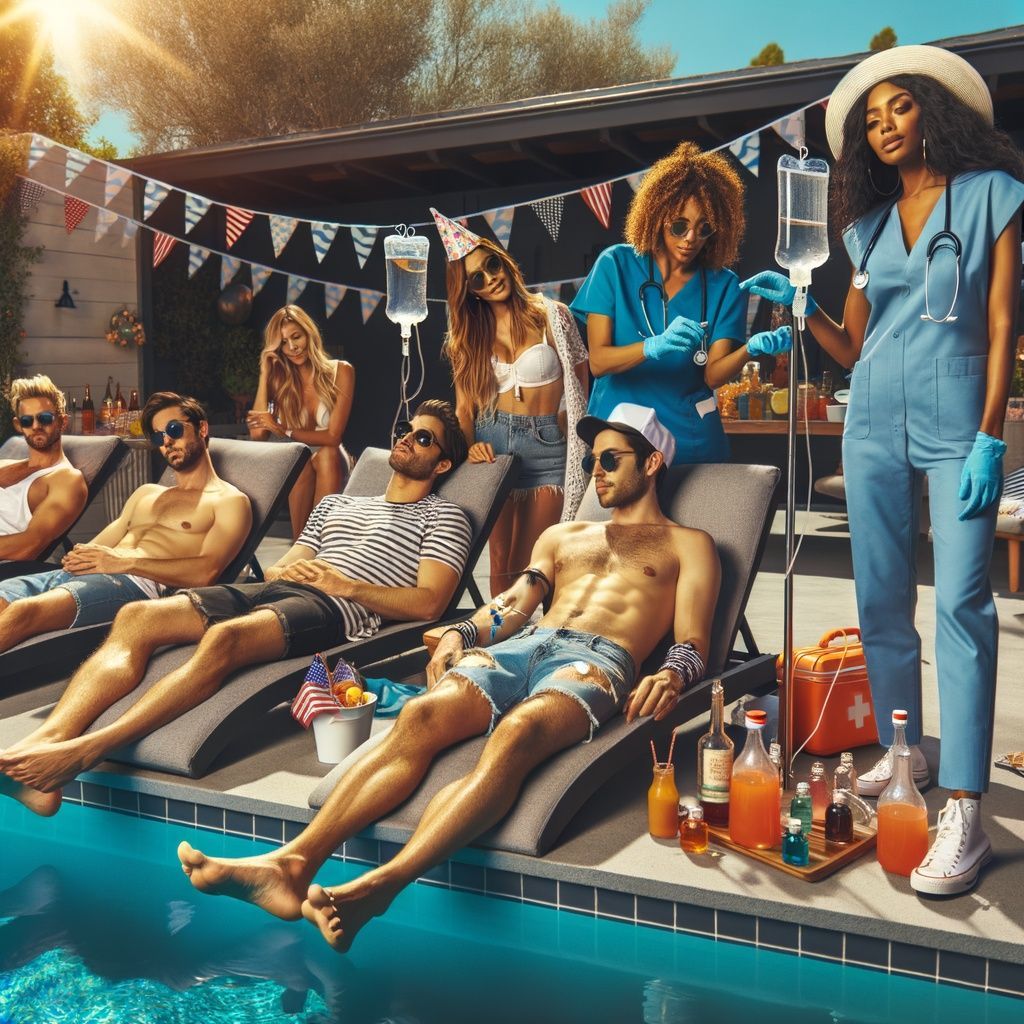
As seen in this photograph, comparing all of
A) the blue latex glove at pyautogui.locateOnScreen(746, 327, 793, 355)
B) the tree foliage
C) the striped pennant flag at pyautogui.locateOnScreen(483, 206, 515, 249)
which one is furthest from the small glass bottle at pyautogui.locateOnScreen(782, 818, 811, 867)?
the tree foliage

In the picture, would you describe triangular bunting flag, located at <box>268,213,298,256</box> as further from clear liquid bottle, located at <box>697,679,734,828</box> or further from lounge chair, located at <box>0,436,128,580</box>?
clear liquid bottle, located at <box>697,679,734,828</box>

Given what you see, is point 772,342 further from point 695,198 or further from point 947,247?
point 695,198

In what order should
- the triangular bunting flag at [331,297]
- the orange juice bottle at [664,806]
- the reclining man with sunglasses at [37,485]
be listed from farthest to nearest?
the triangular bunting flag at [331,297] < the reclining man with sunglasses at [37,485] < the orange juice bottle at [664,806]

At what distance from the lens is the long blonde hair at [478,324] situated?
13.6ft

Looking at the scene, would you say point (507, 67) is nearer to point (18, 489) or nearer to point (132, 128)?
point (132, 128)

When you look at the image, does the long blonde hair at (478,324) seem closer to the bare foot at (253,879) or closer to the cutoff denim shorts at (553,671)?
the cutoff denim shorts at (553,671)

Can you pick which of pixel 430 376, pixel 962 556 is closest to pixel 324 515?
pixel 962 556

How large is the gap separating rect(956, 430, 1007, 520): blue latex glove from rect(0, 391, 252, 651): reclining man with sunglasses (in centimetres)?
274

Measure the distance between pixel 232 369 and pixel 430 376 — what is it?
1.98 metres

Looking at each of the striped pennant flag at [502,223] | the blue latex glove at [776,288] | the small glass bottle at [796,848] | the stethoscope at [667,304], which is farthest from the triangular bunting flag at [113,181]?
the small glass bottle at [796,848]

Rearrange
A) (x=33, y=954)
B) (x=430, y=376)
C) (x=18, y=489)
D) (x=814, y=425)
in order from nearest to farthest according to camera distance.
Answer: (x=33, y=954) < (x=18, y=489) < (x=814, y=425) < (x=430, y=376)

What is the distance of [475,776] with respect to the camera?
2.72 m

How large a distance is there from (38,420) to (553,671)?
115 inches

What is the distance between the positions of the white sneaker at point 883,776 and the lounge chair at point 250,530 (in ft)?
7.92
